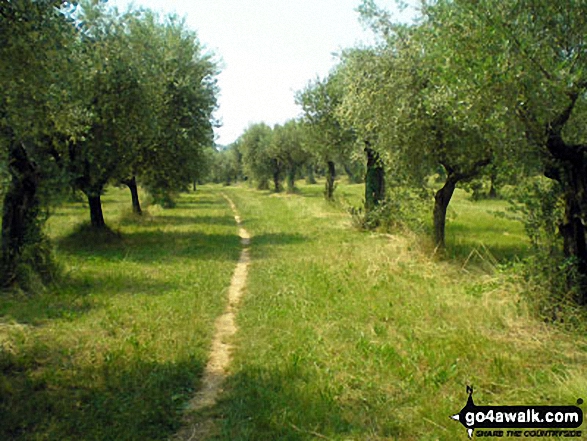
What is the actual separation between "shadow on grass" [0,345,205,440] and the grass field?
Answer: 0.02m

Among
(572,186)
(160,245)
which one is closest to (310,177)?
(160,245)

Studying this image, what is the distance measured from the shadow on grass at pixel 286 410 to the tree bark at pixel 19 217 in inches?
291

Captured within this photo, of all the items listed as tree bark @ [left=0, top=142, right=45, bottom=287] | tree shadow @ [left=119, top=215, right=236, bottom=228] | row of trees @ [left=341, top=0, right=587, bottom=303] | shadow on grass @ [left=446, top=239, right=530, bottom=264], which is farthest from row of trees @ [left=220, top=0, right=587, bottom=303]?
tree shadow @ [left=119, top=215, right=236, bottom=228]

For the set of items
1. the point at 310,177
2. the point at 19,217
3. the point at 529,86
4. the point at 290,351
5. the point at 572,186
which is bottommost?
the point at 290,351

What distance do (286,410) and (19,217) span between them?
9.09 metres

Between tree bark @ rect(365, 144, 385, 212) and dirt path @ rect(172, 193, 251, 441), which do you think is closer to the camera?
dirt path @ rect(172, 193, 251, 441)

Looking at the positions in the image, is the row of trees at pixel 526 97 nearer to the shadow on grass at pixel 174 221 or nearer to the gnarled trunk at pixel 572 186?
the gnarled trunk at pixel 572 186

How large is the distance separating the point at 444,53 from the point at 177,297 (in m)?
7.45

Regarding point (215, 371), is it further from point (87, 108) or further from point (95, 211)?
point (95, 211)

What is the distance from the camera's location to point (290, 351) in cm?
756

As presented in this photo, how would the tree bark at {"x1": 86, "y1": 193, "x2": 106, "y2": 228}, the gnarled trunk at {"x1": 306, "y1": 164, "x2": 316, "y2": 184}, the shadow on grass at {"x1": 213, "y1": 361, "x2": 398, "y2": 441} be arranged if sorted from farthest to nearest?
the gnarled trunk at {"x1": 306, "y1": 164, "x2": 316, "y2": 184}, the tree bark at {"x1": 86, "y1": 193, "x2": 106, "y2": 228}, the shadow on grass at {"x1": 213, "y1": 361, "x2": 398, "y2": 441}

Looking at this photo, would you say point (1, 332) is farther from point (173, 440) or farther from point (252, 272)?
point (252, 272)

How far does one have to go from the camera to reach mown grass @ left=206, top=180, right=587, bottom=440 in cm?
544

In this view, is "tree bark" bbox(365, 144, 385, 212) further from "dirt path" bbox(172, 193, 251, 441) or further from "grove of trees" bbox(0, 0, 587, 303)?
"dirt path" bbox(172, 193, 251, 441)
